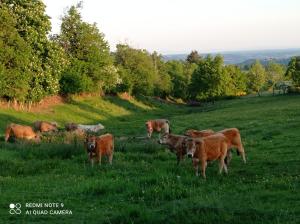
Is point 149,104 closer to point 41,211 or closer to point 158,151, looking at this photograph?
point 158,151

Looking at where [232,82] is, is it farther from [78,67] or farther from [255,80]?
[78,67]

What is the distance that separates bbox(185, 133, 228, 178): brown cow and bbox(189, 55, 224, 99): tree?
71.5 metres

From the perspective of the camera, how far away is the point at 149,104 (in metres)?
86.1

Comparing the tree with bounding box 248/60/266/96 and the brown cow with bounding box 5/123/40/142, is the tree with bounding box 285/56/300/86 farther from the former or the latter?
the brown cow with bounding box 5/123/40/142

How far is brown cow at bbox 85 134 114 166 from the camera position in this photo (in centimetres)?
1816

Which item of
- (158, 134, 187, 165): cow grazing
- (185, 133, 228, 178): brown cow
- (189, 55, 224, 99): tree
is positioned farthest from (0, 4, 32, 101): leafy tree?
(189, 55, 224, 99): tree

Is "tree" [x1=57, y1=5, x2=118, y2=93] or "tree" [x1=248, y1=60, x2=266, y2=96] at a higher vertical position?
"tree" [x1=57, y1=5, x2=118, y2=93]

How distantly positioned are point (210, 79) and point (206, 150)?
72.9 m

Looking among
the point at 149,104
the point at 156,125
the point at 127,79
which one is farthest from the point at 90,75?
the point at 156,125

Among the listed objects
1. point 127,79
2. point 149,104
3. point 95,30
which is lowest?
point 149,104

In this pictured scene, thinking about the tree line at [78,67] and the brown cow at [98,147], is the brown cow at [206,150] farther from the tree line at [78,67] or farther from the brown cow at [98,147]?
the tree line at [78,67]

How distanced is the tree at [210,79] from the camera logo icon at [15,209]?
3018 inches

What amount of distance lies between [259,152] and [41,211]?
12444 mm

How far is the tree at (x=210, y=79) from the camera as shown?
8700 cm
